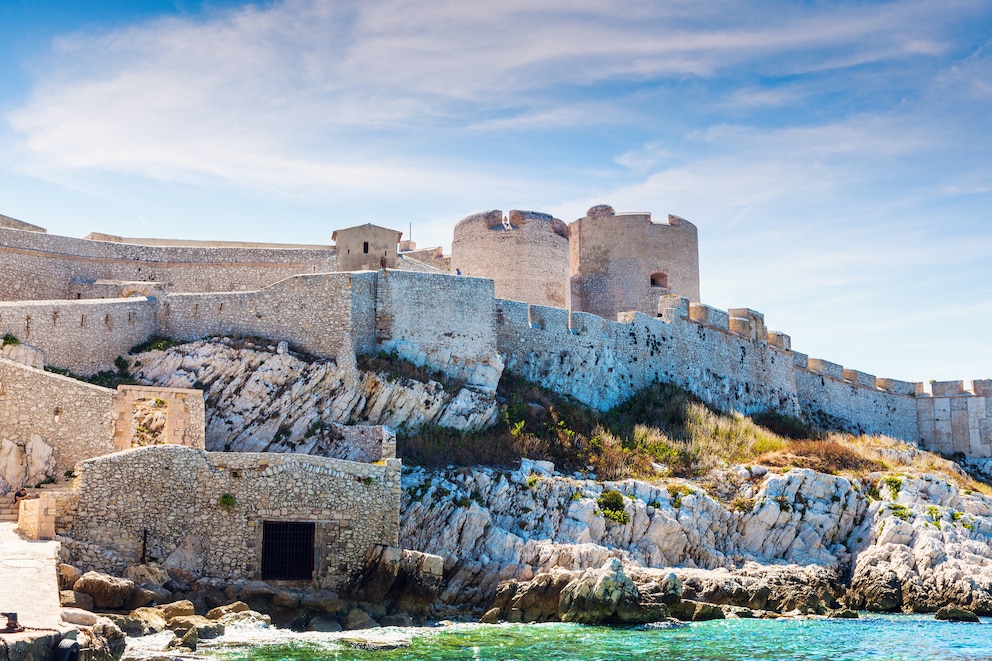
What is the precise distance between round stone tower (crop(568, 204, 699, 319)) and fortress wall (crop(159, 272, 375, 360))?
1384cm

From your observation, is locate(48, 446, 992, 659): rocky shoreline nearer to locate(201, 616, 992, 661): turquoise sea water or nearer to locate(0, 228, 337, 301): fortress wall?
locate(201, 616, 992, 661): turquoise sea water

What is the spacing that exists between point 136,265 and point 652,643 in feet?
66.7

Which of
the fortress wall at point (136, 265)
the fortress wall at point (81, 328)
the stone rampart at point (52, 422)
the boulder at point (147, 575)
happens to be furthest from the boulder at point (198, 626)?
the fortress wall at point (136, 265)

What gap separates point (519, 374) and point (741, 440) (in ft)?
21.8

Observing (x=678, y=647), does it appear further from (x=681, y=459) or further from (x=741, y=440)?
(x=741, y=440)

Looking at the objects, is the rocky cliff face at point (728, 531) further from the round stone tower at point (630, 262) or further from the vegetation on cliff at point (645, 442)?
the round stone tower at point (630, 262)

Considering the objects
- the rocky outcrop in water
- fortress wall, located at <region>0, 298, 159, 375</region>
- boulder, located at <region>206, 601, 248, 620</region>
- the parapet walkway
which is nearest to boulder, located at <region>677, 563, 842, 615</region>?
the rocky outcrop in water

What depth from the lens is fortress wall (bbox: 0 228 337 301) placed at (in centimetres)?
3052

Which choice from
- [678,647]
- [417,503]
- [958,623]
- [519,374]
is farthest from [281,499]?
[958,623]

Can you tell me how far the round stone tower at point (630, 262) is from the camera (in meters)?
39.7

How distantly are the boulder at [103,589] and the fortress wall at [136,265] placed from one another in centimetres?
1398

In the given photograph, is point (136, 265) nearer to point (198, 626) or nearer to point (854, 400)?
point (198, 626)

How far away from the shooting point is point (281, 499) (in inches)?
841

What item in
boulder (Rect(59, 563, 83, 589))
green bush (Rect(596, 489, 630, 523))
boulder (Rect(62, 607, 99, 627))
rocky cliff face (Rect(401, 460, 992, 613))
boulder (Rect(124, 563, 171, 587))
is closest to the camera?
boulder (Rect(62, 607, 99, 627))
